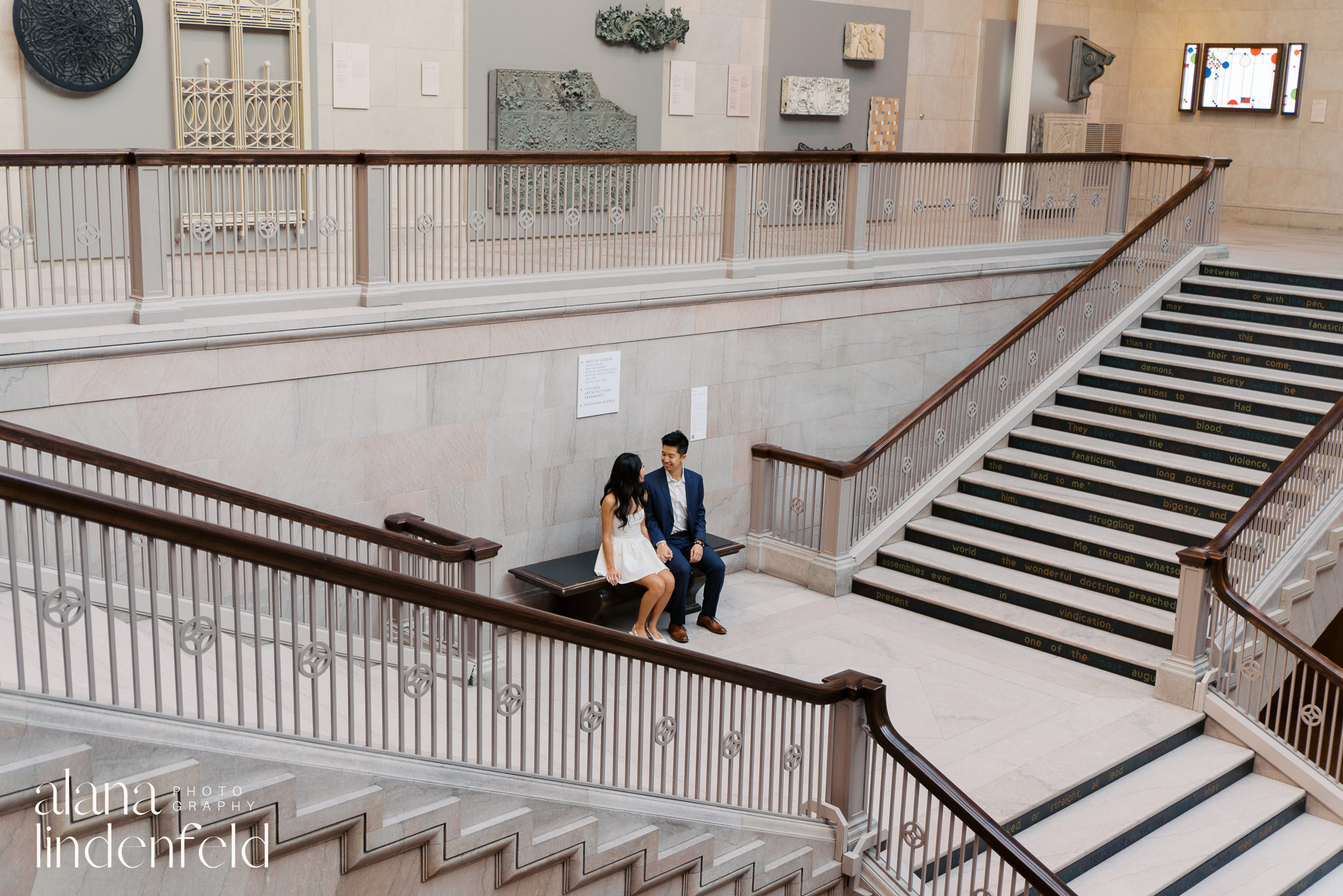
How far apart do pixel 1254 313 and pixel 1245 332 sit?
379 millimetres

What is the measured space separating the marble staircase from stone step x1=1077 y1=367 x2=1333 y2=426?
8114 mm

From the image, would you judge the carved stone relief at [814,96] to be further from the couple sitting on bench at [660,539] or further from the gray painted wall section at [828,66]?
the couple sitting on bench at [660,539]

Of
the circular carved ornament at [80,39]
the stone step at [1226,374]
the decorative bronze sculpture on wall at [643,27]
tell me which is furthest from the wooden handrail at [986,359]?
the circular carved ornament at [80,39]

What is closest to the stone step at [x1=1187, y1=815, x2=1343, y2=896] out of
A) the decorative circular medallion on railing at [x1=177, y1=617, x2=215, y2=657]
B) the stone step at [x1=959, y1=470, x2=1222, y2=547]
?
the stone step at [x1=959, y1=470, x2=1222, y2=547]

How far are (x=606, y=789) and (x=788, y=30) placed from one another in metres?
12.4

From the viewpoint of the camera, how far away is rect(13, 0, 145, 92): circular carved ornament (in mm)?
9898

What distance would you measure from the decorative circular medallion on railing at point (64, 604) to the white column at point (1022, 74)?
54.1ft

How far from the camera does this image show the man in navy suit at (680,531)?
9.98 m

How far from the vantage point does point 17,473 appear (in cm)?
402

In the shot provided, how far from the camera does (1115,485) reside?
11.8 meters

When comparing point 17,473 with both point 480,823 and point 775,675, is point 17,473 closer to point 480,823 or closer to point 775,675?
point 480,823

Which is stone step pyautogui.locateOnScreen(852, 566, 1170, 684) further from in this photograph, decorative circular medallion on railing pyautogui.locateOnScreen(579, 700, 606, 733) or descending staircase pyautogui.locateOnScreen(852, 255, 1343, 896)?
decorative circular medallion on railing pyautogui.locateOnScreen(579, 700, 606, 733)

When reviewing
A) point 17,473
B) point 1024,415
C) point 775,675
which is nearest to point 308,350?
point 775,675

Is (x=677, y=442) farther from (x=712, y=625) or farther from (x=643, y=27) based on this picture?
(x=643, y=27)
